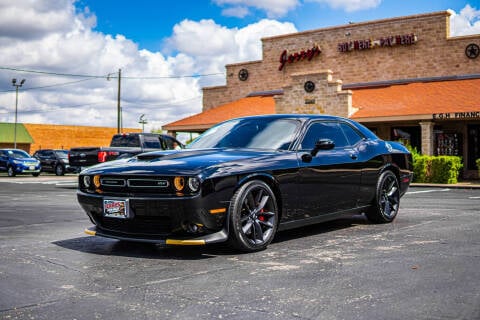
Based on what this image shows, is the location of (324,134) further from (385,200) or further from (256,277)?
(256,277)

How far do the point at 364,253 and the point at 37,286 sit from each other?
3080mm

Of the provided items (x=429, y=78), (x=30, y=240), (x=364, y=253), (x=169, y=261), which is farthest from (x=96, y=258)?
(x=429, y=78)

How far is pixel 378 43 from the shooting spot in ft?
100

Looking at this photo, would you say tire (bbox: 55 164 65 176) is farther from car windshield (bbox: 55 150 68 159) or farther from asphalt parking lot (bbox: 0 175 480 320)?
asphalt parking lot (bbox: 0 175 480 320)

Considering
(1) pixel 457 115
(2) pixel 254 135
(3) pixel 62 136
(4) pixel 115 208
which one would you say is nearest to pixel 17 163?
(1) pixel 457 115

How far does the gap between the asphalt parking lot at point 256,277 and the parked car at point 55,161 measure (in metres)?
29.3

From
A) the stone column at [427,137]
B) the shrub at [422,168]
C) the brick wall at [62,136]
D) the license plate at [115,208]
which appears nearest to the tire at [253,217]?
the license plate at [115,208]

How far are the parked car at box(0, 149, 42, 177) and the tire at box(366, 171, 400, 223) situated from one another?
2847cm

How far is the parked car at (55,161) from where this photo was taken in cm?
3575

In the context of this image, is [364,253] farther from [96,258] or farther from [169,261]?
[96,258]

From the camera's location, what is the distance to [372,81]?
3098 centimetres

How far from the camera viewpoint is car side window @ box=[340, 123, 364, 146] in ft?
25.1

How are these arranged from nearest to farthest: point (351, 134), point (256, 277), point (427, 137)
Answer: point (256, 277) → point (351, 134) → point (427, 137)

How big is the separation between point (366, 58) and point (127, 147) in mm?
17331
